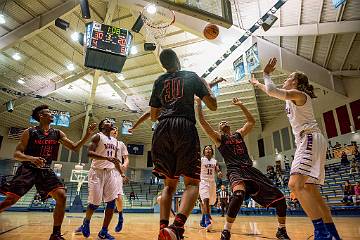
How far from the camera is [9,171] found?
916 inches

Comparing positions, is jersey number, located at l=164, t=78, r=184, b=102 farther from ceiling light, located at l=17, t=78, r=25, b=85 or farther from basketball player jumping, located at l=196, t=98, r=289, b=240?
ceiling light, located at l=17, t=78, r=25, b=85

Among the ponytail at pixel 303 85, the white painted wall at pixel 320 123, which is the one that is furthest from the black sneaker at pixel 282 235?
the white painted wall at pixel 320 123

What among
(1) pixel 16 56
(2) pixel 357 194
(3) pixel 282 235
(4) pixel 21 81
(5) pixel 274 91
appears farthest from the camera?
(4) pixel 21 81

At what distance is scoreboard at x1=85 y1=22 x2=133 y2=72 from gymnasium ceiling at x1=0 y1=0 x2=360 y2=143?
1.42m

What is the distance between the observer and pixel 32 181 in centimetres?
326

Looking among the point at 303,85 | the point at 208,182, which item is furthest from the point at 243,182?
the point at 208,182

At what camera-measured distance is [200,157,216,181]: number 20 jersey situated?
604 cm

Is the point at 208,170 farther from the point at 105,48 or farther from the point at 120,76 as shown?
the point at 120,76

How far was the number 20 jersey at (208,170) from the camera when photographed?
6.04m

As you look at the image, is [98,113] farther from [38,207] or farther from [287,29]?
[287,29]

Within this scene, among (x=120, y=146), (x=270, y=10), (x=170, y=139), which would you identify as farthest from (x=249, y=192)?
(x=270, y=10)

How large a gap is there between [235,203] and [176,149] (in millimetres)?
1667

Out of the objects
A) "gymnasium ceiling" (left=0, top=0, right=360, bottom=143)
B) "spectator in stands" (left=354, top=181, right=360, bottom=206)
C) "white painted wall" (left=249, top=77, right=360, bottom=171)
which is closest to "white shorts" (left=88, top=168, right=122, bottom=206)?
"gymnasium ceiling" (left=0, top=0, right=360, bottom=143)

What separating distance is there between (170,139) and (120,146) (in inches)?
127
